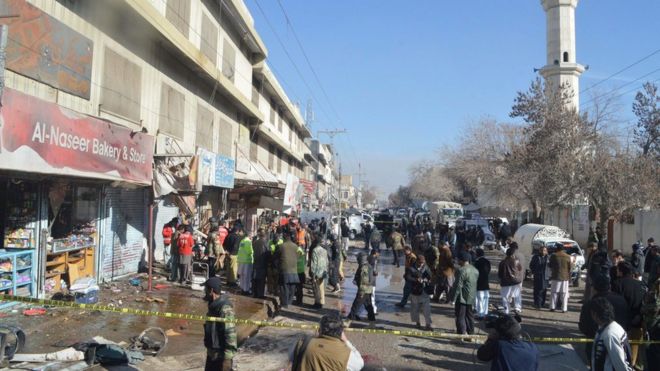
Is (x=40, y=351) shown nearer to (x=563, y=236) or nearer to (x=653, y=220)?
(x=563, y=236)

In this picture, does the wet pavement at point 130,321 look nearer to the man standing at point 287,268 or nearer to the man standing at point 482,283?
the man standing at point 287,268

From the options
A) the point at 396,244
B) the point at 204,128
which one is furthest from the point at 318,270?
the point at 396,244

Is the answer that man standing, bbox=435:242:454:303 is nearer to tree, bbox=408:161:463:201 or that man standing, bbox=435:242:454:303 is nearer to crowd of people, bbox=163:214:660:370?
crowd of people, bbox=163:214:660:370

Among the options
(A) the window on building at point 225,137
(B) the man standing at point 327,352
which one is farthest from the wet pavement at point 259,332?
(A) the window on building at point 225,137

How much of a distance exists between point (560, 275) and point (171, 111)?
38.3ft

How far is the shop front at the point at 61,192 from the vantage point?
305 inches

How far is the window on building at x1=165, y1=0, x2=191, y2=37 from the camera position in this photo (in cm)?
1536

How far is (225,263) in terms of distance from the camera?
46.9ft

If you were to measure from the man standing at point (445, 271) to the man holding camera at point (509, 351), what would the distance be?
848 centimetres

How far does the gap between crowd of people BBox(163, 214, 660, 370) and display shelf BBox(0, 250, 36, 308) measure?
3.59m

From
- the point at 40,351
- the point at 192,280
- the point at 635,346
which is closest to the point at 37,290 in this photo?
the point at 40,351

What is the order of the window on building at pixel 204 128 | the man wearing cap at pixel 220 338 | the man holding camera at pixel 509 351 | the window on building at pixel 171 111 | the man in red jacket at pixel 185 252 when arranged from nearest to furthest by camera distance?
the man holding camera at pixel 509 351
the man wearing cap at pixel 220 338
the man in red jacket at pixel 185 252
the window on building at pixel 171 111
the window on building at pixel 204 128

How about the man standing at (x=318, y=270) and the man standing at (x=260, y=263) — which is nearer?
the man standing at (x=318, y=270)

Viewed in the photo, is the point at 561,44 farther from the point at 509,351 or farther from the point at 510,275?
the point at 509,351
